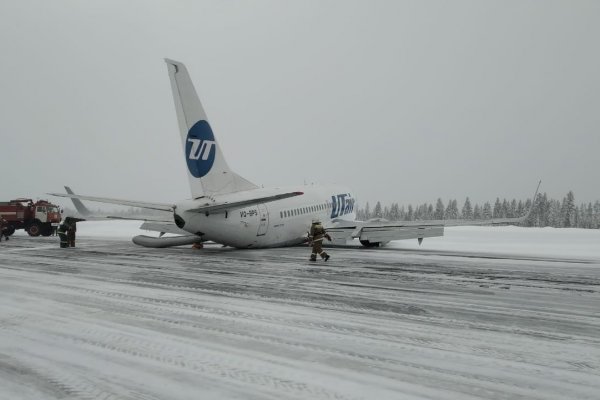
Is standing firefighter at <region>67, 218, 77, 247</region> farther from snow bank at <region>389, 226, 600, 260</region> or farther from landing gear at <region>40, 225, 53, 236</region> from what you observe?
snow bank at <region>389, 226, 600, 260</region>

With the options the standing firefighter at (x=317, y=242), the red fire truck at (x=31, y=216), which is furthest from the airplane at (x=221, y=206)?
the red fire truck at (x=31, y=216)

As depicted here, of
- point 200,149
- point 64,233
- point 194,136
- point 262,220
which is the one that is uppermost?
point 194,136

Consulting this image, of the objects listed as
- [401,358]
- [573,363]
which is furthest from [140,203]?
[573,363]

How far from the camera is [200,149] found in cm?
1914

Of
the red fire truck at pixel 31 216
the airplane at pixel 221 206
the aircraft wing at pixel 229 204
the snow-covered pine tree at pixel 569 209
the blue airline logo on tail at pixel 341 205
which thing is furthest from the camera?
the snow-covered pine tree at pixel 569 209

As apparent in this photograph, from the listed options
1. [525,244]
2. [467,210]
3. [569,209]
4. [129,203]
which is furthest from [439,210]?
[129,203]

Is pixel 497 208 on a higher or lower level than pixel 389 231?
higher

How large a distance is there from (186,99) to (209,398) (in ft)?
53.1

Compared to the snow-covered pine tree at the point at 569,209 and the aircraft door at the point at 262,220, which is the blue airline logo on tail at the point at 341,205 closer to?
the aircraft door at the point at 262,220

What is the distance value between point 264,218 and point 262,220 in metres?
0.18

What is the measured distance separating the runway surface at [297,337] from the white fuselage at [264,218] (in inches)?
235

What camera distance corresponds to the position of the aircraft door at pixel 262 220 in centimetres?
2119

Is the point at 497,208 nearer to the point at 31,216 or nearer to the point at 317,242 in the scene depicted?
the point at 31,216

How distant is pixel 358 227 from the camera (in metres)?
24.4
